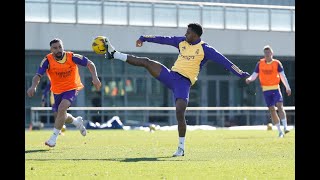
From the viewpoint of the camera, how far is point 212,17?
4606 cm

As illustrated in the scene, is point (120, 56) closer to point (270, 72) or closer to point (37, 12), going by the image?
point (270, 72)

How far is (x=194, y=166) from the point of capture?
12.5 m

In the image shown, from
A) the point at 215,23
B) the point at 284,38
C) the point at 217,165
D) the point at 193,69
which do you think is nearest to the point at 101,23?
the point at 215,23

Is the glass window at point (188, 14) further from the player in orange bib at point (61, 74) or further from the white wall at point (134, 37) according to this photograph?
the player in orange bib at point (61, 74)

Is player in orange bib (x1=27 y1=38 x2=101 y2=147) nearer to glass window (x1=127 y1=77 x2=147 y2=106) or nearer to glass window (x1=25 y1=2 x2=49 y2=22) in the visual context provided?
glass window (x1=25 y1=2 x2=49 y2=22)

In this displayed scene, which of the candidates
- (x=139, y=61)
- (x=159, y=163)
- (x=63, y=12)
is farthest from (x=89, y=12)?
(x=159, y=163)

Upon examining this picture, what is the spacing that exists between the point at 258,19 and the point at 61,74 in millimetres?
29977

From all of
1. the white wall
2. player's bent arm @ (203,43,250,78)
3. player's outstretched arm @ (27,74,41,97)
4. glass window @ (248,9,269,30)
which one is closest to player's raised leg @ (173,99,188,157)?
player's bent arm @ (203,43,250,78)

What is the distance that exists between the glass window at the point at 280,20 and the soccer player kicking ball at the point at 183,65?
3211 cm

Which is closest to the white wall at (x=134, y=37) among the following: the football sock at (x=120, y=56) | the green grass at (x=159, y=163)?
the green grass at (x=159, y=163)

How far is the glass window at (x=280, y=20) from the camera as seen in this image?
4712 cm

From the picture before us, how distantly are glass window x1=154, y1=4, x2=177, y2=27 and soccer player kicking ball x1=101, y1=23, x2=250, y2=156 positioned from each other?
28998 mm
